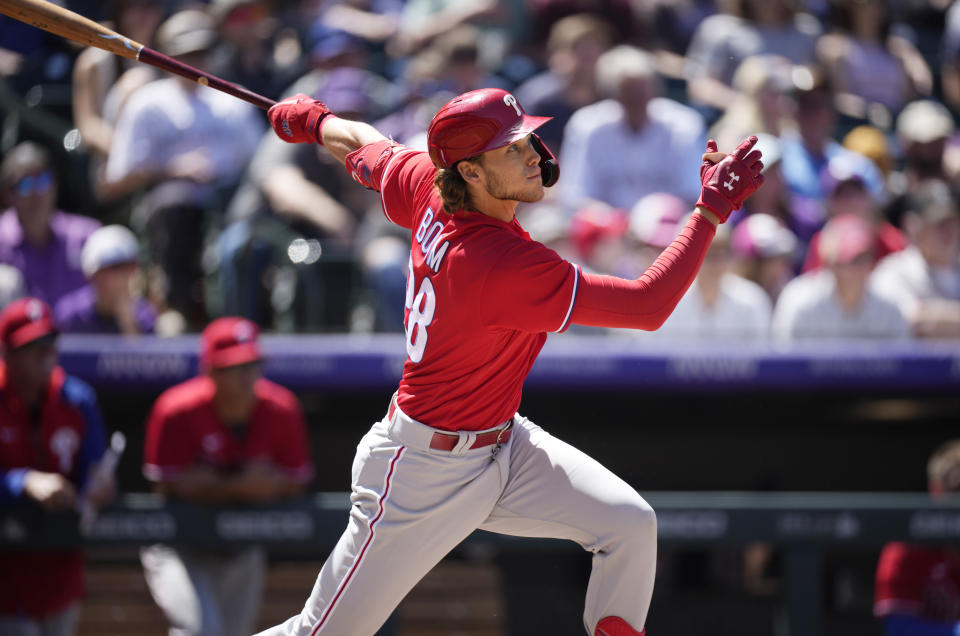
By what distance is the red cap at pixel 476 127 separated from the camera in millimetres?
3203

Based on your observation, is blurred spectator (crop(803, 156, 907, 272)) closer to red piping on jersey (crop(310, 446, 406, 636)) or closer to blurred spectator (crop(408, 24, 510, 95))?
blurred spectator (crop(408, 24, 510, 95))

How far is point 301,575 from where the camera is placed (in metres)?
6.18

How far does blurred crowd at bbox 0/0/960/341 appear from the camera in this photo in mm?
6062

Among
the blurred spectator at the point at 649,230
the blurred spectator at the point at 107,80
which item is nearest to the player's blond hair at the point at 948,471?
the blurred spectator at the point at 649,230

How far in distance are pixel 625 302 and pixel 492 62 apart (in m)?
4.96

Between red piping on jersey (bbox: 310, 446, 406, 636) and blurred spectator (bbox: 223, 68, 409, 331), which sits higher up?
blurred spectator (bbox: 223, 68, 409, 331)

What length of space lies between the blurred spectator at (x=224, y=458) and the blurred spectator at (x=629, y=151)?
2119 mm

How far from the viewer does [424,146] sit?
6387 millimetres

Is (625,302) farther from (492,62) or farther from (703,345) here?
(492,62)

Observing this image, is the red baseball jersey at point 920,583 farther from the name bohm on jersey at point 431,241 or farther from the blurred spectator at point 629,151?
the name bohm on jersey at point 431,241

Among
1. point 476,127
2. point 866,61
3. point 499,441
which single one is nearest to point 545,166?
point 476,127

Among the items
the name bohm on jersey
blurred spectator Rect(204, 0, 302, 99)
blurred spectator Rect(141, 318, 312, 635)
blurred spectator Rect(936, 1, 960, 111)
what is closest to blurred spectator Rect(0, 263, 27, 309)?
blurred spectator Rect(141, 318, 312, 635)

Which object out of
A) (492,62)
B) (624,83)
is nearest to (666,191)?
(624,83)

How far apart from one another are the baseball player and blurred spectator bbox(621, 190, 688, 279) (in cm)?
254
